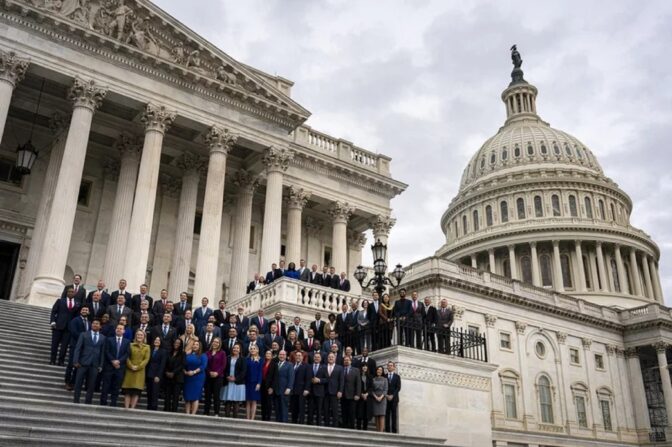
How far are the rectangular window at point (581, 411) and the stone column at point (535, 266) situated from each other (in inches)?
888

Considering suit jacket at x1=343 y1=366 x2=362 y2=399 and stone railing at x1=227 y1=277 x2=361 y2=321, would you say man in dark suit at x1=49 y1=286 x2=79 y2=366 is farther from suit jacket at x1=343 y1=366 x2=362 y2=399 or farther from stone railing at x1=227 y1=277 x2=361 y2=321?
stone railing at x1=227 y1=277 x2=361 y2=321

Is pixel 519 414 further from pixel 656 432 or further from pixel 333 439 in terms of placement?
pixel 333 439

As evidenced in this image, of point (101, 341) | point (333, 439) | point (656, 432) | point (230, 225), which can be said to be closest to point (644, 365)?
point (656, 432)

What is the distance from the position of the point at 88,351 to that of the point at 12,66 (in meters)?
15.3

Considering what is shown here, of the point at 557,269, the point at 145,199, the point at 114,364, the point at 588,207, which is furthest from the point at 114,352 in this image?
the point at 588,207

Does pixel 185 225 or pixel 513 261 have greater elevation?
pixel 513 261

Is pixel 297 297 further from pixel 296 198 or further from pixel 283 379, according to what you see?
pixel 296 198

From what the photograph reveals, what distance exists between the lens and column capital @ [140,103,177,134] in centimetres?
2562

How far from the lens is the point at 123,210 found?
26.1 m

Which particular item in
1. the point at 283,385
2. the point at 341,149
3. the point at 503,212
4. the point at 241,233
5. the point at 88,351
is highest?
the point at 503,212

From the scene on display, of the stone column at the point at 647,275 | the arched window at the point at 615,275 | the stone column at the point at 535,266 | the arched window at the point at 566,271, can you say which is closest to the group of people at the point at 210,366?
the stone column at the point at 535,266

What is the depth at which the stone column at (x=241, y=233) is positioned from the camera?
28.6 m

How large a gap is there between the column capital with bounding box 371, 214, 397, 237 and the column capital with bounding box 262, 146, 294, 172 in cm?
891

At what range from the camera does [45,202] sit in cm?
2500
